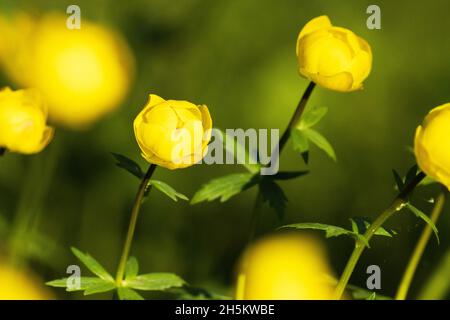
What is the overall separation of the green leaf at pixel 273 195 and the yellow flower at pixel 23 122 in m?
0.28

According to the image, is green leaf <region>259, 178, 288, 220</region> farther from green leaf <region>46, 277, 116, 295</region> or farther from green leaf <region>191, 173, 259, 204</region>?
green leaf <region>46, 277, 116, 295</region>

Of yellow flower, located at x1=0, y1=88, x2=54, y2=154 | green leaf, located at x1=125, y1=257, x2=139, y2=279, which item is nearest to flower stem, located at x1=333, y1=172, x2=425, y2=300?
green leaf, located at x1=125, y1=257, x2=139, y2=279

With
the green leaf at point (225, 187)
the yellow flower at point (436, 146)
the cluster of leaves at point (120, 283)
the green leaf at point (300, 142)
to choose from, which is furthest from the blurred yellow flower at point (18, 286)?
the yellow flower at point (436, 146)

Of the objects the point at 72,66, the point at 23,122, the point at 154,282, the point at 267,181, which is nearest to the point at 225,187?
the point at 267,181

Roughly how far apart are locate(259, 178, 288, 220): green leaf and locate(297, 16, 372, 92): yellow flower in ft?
0.53

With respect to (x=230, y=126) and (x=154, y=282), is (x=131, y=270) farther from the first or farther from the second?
(x=230, y=126)

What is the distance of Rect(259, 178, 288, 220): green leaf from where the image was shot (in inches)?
44.1

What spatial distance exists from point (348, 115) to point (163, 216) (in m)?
0.52

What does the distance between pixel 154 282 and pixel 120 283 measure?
45 mm

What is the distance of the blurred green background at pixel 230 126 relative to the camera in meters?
1.59

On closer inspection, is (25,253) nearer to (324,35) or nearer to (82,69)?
(82,69)

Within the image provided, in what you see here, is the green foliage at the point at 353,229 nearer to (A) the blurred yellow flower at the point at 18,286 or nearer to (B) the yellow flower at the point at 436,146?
(B) the yellow flower at the point at 436,146
